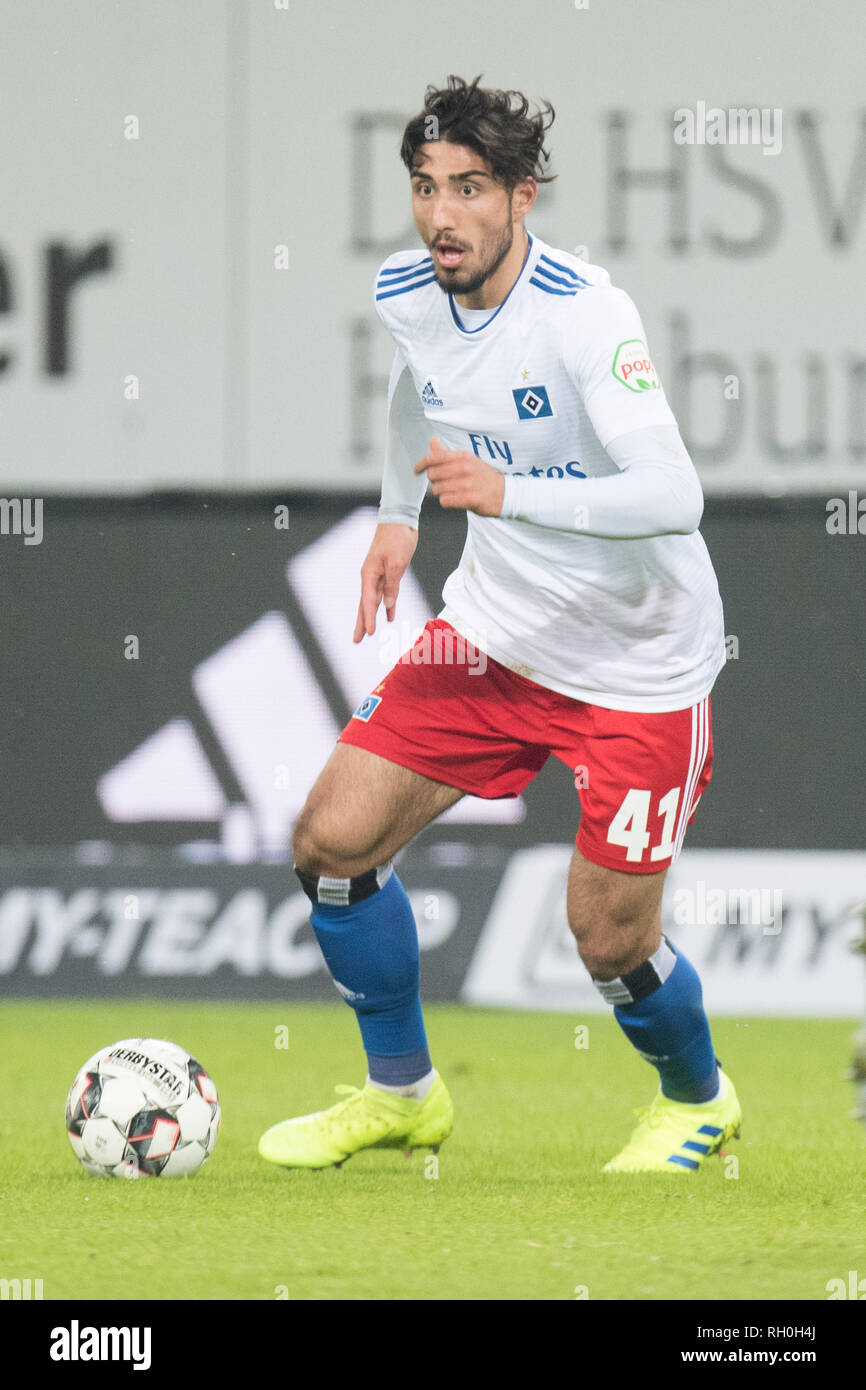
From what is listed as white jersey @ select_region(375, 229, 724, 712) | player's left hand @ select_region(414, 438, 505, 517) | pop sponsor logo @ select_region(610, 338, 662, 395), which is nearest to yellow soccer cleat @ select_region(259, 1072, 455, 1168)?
white jersey @ select_region(375, 229, 724, 712)

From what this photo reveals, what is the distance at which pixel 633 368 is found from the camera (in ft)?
12.7

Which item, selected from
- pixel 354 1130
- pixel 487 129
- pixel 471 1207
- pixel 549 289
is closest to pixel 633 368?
pixel 549 289

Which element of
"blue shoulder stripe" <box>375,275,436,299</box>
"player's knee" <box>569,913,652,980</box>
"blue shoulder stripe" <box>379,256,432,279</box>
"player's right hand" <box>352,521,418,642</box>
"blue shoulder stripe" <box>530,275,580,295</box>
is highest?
"blue shoulder stripe" <box>379,256,432,279</box>

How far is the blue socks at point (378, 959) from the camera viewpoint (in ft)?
13.9

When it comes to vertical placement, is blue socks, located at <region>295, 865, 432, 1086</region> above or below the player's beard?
below

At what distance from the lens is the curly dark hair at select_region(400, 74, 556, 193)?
158 inches

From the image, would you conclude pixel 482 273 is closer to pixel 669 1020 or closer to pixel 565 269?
pixel 565 269

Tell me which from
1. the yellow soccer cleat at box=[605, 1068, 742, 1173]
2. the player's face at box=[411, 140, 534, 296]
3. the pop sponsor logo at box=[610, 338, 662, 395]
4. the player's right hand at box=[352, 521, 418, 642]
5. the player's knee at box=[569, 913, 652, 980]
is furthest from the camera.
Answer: the player's right hand at box=[352, 521, 418, 642]

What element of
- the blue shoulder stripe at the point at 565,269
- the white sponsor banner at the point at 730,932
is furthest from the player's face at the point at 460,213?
the white sponsor banner at the point at 730,932

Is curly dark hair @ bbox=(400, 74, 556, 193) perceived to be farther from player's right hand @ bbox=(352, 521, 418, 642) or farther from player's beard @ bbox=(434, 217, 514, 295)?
player's right hand @ bbox=(352, 521, 418, 642)

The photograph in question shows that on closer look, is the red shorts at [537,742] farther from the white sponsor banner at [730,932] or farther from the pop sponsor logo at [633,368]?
the white sponsor banner at [730,932]

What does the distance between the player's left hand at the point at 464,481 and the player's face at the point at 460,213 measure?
1.92 ft

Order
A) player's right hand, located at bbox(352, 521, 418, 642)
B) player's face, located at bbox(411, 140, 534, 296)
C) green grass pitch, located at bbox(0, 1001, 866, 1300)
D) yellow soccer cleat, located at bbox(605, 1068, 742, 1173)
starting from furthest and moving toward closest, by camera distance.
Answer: player's right hand, located at bbox(352, 521, 418, 642) < yellow soccer cleat, located at bbox(605, 1068, 742, 1173) < player's face, located at bbox(411, 140, 534, 296) < green grass pitch, located at bbox(0, 1001, 866, 1300)

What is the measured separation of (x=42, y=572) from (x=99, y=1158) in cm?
433
